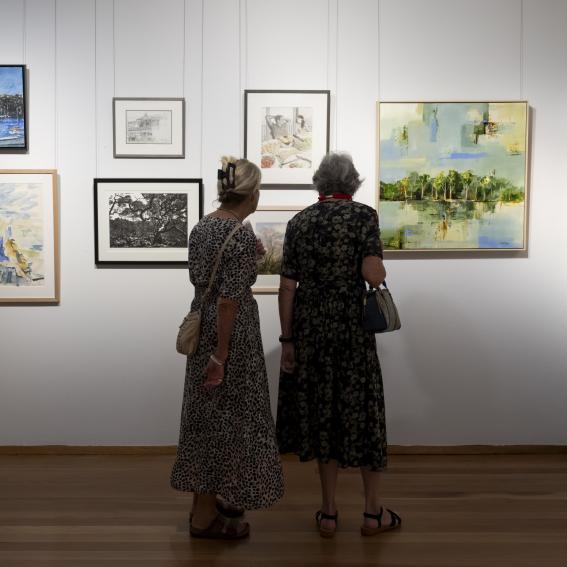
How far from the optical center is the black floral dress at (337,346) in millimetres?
2447

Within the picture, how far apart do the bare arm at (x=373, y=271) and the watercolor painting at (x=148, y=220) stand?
1.47m

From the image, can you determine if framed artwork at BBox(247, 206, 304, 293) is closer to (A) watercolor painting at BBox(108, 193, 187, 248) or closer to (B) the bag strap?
(A) watercolor painting at BBox(108, 193, 187, 248)

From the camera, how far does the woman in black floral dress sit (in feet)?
8.03

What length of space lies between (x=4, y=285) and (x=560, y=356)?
334 centimetres

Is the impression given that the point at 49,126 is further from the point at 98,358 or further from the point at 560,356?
the point at 560,356

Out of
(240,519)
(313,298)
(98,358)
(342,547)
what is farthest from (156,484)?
(313,298)

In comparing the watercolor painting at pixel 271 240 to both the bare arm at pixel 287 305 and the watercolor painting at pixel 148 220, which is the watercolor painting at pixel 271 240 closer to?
the watercolor painting at pixel 148 220

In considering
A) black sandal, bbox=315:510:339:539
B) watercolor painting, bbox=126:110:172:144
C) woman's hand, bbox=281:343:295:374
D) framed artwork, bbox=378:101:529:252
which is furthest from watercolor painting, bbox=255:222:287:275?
black sandal, bbox=315:510:339:539

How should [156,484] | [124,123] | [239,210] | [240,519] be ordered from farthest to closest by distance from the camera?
[124,123], [156,484], [240,519], [239,210]

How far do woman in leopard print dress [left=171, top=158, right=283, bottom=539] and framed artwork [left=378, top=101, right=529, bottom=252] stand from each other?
4.50ft

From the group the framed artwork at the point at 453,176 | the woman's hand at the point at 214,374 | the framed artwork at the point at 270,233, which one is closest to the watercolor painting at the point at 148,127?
the framed artwork at the point at 270,233

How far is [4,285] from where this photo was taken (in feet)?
11.8

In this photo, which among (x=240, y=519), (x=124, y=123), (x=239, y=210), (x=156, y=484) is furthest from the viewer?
(x=124, y=123)

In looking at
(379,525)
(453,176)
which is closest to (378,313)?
(379,525)
